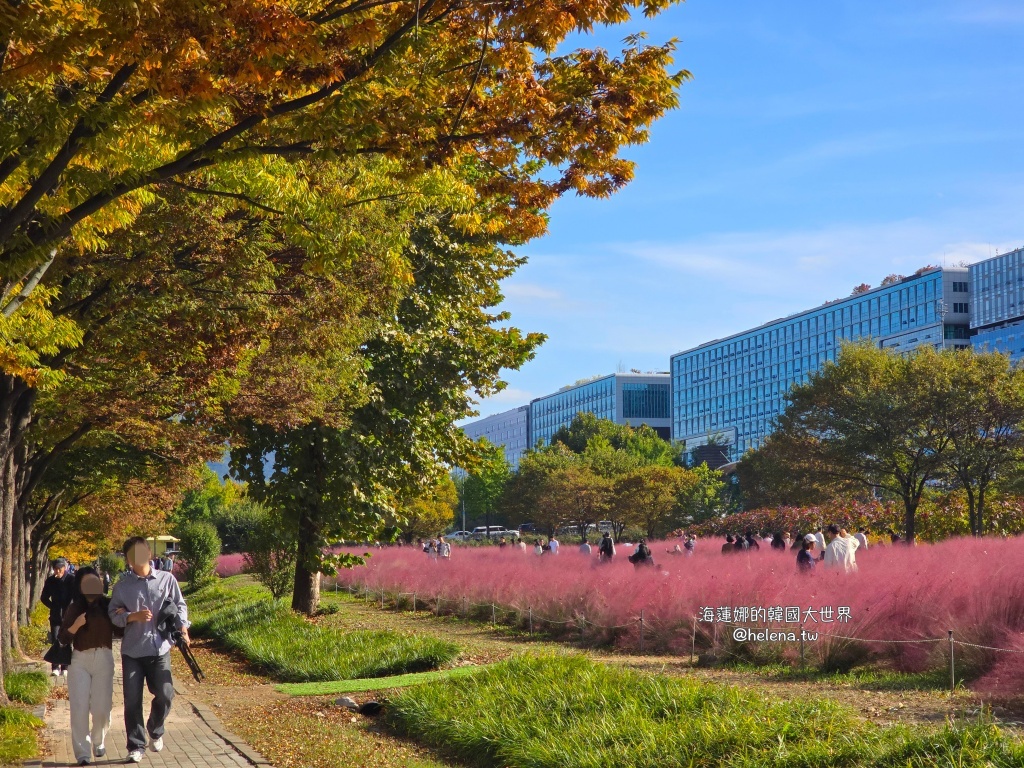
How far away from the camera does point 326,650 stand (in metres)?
16.2

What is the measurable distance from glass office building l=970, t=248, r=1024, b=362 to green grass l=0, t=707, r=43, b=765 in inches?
4516

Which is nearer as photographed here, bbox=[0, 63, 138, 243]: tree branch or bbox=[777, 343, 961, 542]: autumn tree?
bbox=[0, 63, 138, 243]: tree branch

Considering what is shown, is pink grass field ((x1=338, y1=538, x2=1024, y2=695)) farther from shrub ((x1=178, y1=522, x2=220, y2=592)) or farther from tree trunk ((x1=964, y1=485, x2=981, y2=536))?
shrub ((x1=178, y1=522, x2=220, y2=592))

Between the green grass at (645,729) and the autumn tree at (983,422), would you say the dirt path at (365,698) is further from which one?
the autumn tree at (983,422)

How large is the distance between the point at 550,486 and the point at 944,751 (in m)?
78.1

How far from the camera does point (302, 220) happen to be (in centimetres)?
834

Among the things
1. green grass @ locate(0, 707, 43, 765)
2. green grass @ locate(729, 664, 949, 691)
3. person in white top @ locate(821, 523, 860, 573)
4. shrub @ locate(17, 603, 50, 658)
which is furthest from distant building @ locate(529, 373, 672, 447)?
green grass @ locate(0, 707, 43, 765)

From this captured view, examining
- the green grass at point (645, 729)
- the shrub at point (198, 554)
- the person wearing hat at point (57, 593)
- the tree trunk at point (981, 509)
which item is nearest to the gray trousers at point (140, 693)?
the green grass at point (645, 729)

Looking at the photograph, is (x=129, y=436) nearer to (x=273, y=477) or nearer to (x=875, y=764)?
(x=273, y=477)

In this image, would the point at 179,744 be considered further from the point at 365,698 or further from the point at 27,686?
the point at 27,686

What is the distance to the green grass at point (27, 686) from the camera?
489 inches

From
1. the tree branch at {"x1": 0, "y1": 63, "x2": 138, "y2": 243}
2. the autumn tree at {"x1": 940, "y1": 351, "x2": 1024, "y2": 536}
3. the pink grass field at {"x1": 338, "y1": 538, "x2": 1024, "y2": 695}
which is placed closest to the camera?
the tree branch at {"x1": 0, "y1": 63, "x2": 138, "y2": 243}

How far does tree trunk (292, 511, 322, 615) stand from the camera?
24078 millimetres

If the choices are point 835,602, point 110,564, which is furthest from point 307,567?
point 110,564
